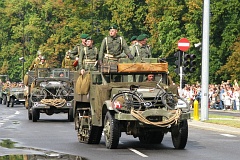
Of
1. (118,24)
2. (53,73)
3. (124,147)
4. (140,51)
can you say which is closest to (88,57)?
(140,51)

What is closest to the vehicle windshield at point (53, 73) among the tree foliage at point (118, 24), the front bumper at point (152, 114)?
the front bumper at point (152, 114)

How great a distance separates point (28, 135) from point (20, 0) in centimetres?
10040

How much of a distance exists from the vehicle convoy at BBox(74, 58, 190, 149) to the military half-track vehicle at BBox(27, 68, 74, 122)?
12.9m

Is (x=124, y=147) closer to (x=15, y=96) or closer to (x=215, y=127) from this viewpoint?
(x=215, y=127)

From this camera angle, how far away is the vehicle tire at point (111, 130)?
19672 millimetres

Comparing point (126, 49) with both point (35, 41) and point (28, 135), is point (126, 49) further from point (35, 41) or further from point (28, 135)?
point (35, 41)

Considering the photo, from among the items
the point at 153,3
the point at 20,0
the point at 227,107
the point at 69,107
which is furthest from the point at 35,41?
the point at 69,107

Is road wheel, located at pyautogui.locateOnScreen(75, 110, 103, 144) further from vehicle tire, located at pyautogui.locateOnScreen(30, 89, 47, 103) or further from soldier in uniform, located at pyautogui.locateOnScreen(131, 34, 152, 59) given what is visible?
vehicle tire, located at pyautogui.locateOnScreen(30, 89, 47, 103)

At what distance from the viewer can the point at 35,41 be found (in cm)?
11375

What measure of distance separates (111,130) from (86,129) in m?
2.85

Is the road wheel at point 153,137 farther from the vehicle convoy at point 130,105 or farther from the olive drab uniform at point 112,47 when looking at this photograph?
the olive drab uniform at point 112,47

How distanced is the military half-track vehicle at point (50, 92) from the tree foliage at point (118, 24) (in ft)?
113

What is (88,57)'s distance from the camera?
2411cm

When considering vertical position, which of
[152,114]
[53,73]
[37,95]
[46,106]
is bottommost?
[152,114]
